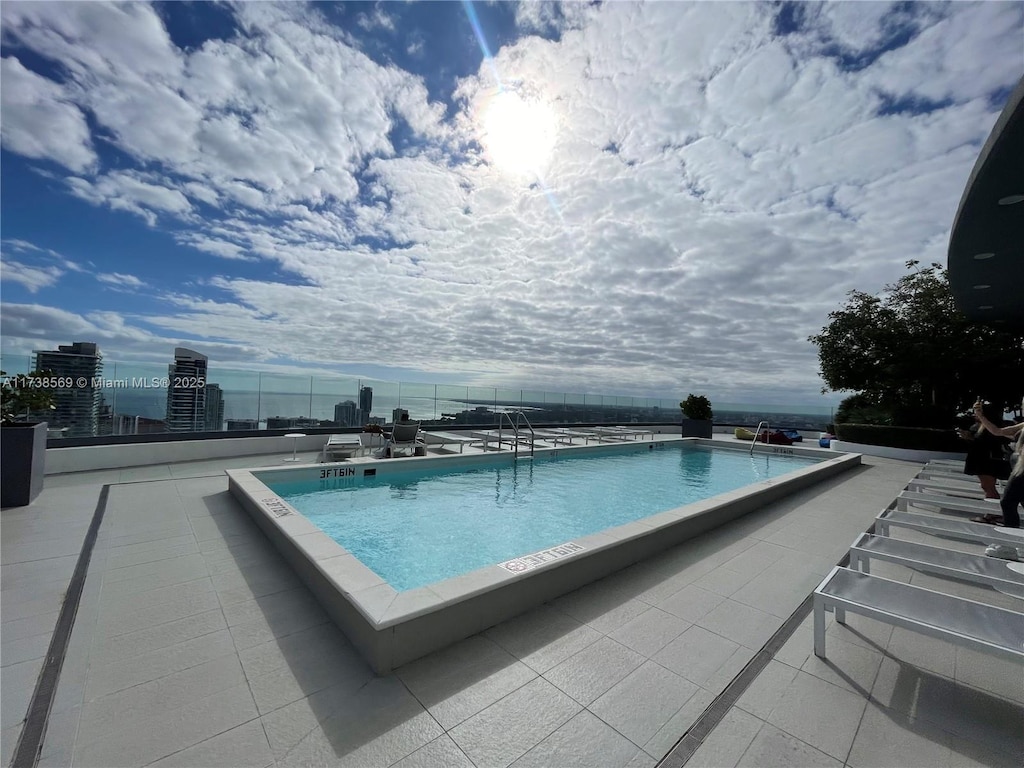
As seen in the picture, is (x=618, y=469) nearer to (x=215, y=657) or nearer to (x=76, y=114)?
(x=215, y=657)

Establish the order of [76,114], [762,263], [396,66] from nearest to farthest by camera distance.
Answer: [76,114]
[396,66]
[762,263]

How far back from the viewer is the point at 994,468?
4.71 metres

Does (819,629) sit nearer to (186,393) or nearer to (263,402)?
(263,402)

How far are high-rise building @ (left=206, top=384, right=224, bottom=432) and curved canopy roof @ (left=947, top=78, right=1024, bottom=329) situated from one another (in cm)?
1048

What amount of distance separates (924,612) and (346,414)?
10327 millimetres

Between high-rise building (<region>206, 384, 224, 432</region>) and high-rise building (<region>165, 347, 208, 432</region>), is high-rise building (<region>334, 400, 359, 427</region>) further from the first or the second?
high-rise building (<region>165, 347, 208, 432</region>)

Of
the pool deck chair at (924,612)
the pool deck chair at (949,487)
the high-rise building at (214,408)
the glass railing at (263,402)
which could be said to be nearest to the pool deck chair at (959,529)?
the pool deck chair at (924,612)

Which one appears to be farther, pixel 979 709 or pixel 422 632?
pixel 422 632

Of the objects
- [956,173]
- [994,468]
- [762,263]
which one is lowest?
[994,468]

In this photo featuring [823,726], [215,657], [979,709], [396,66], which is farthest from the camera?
[396,66]

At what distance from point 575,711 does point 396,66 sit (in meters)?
6.89

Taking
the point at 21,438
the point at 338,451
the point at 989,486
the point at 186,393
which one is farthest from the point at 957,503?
the point at 186,393

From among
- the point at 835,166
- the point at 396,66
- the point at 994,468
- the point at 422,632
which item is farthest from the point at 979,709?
the point at 396,66

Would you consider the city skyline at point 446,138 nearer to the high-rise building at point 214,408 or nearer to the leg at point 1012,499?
the high-rise building at point 214,408
